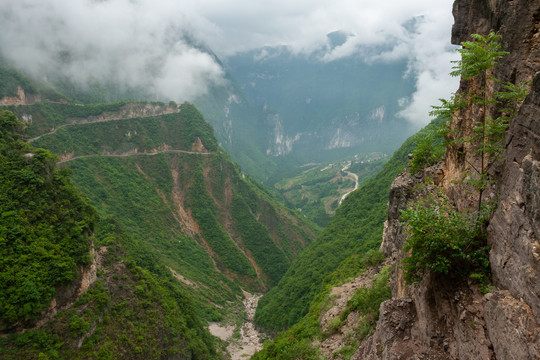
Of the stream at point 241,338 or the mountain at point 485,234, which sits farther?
the stream at point 241,338

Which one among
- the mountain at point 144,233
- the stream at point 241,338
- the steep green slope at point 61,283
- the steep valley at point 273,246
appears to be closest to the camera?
the steep valley at point 273,246

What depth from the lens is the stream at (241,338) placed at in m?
62.8

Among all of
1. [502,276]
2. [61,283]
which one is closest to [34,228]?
[61,283]

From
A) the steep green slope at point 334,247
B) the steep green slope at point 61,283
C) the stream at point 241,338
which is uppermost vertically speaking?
the steep green slope at point 61,283

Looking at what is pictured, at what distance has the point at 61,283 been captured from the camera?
119ft

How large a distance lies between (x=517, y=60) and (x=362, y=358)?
14.0 metres

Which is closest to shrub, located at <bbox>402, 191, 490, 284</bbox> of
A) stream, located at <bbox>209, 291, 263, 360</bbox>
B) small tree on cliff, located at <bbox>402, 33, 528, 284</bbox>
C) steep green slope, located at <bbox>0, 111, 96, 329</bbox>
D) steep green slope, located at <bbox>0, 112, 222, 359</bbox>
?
small tree on cliff, located at <bbox>402, 33, 528, 284</bbox>

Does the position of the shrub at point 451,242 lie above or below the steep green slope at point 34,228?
below

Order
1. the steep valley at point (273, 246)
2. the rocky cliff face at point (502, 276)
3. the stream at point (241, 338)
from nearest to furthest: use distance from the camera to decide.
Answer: the rocky cliff face at point (502, 276) < the steep valley at point (273, 246) < the stream at point (241, 338)

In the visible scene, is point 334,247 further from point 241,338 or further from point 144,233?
point 144,233

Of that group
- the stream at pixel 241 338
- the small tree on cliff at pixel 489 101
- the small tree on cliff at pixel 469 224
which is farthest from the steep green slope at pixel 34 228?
the small tree on cliff at pixel 489 101

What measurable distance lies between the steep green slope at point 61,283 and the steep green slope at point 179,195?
1263 inches

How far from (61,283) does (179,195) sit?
256ft

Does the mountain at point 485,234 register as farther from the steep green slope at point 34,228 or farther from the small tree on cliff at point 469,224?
the steep green slope at point 34,228
